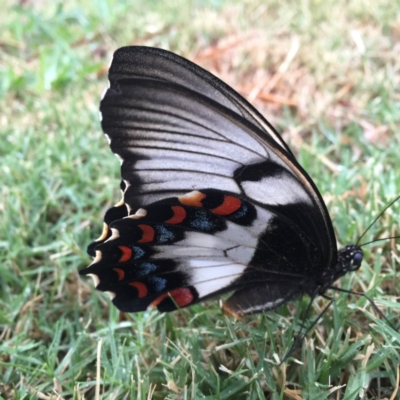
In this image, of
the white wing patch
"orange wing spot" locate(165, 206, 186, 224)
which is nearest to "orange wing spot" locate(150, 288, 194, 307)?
"orange wing spot" locate(165, 206, 186, 224)

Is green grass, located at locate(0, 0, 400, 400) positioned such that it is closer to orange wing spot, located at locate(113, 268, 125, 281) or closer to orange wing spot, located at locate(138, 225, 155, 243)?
orange wing spot, located at locate(113, 268, 125, 281)

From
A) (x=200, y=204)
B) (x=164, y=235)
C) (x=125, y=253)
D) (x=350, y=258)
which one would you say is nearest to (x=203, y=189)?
(x=200, y=204)

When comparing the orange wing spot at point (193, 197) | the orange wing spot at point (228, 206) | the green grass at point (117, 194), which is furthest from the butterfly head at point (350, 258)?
the orange wing spot at point (193, 197)

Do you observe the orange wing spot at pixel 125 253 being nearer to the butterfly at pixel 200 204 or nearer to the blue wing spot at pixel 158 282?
the butterfly at pixel 200 204

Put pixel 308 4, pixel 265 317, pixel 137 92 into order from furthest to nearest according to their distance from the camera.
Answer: pixel 308 4, pixel 265 317, pixel 137 92

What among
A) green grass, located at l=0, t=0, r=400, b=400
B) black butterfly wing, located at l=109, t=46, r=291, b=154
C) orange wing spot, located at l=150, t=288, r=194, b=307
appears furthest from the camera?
orange wing spot, located at l=150, t=288, r=194, b=307

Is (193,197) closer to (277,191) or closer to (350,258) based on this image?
(277,191)

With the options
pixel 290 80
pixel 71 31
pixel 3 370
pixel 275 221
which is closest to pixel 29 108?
pixel 71 31

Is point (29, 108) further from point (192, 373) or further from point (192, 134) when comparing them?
point (192, 373)
